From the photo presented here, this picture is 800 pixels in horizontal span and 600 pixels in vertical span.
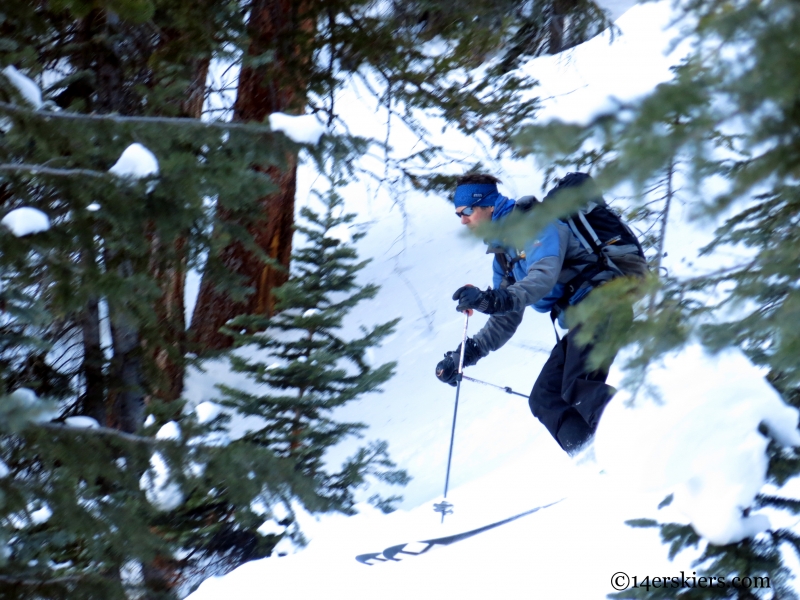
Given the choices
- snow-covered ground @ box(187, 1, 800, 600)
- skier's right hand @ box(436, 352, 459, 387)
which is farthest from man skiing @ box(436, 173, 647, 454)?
skier's right hand @ box(436, 352, 459, 387)

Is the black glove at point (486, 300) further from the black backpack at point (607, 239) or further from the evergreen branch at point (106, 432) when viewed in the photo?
the evergreen branch at point (106, 432)

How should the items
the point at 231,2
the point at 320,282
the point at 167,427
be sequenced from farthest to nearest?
the point at 320,282, the point at 231,2, the point at 167,427

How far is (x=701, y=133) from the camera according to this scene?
1681 millimetres

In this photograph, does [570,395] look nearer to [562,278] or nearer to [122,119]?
[562,278]

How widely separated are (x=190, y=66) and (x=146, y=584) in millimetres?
4120

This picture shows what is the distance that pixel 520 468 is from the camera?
6.78 meters

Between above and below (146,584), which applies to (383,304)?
above

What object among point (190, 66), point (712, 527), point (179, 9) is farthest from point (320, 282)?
point (712, 527)

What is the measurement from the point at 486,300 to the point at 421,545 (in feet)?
5.31

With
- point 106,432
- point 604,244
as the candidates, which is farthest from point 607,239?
point 106,432

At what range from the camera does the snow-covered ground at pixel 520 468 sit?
2406 millimetres

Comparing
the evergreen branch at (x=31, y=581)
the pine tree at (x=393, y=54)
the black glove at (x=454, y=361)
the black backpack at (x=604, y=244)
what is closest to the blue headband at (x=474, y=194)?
the black backpack at (x=604, y=244)

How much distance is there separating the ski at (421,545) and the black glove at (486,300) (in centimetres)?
138

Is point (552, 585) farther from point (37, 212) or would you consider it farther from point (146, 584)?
point (37, 212)
